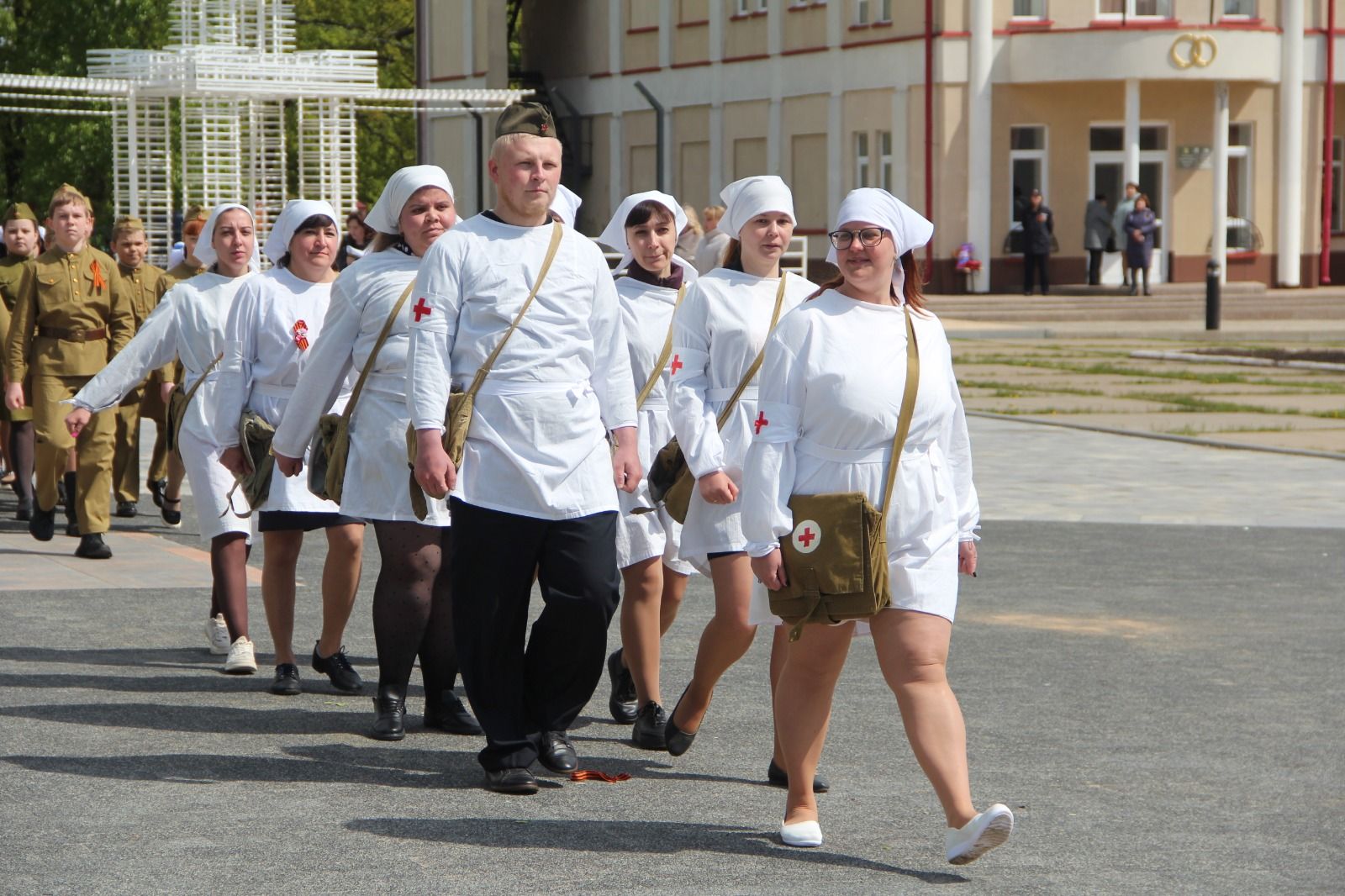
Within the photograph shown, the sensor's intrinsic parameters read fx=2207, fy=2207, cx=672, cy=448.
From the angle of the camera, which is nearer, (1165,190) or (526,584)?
(526,584)

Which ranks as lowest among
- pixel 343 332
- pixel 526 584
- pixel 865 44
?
pixel 526 584

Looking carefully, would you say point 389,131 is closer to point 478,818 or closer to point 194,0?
point 194,0

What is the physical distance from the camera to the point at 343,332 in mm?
7254

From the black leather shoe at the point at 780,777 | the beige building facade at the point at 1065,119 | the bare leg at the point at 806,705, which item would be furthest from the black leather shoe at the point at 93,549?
the beige building facade at the point at 1065,119

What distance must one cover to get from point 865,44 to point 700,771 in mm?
38954

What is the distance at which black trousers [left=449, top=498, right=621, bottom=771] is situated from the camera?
631cm

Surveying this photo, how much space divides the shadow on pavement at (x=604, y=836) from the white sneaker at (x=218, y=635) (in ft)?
9.51

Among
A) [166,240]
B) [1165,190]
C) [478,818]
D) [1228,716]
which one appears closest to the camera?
[478,818]

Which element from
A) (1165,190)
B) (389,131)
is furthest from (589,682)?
A: (389,131)

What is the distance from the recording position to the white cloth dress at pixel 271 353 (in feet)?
26.5

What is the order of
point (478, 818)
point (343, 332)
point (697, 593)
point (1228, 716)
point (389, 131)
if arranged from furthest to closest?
point (389, 131) → point (697, 593) → point (1228, 716) → point (343, 332) → point (478, 818)

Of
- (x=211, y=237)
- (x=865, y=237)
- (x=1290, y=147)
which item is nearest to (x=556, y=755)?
(x=865, y=237)

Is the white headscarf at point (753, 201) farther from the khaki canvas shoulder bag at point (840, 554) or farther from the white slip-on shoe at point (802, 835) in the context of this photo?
the white slip-on shoe at point (802, 835)

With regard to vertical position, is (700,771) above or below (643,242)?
below
